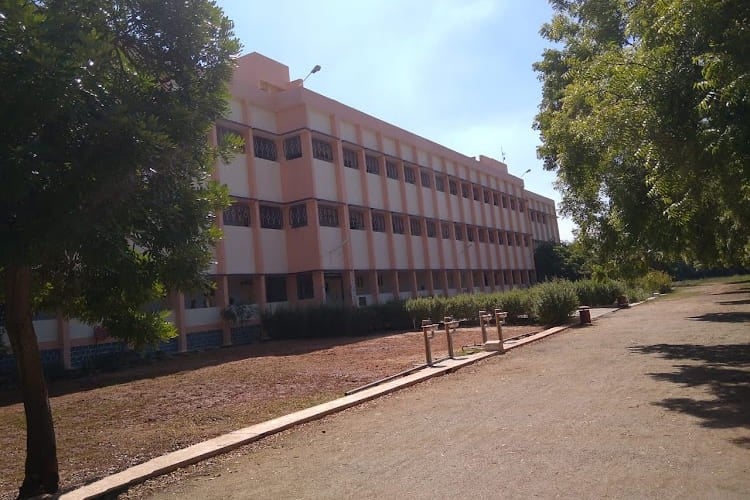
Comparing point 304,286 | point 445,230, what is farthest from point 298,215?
point 445,230

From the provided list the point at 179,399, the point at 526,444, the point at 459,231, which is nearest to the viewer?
the point at 526,444

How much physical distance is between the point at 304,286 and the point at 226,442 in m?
24.4

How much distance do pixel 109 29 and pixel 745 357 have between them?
1233 centimetres

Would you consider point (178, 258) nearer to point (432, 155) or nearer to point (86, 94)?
point (86, 94)

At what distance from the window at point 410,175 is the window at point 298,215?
409 inches

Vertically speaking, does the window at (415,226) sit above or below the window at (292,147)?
below

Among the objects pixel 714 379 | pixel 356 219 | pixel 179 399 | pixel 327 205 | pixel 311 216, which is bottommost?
pixel 714 379

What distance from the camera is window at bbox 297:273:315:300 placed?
3188 cm

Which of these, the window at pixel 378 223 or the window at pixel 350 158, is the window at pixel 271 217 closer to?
the window at pixel 350 158

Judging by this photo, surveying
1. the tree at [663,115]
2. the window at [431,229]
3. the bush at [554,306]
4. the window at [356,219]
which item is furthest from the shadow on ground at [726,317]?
the window at [431,229]

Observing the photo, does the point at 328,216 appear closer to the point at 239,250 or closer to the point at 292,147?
the point at 292,147

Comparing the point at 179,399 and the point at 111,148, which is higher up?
the point at 111,148

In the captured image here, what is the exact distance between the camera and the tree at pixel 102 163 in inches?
201

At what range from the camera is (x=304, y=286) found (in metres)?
32.1
